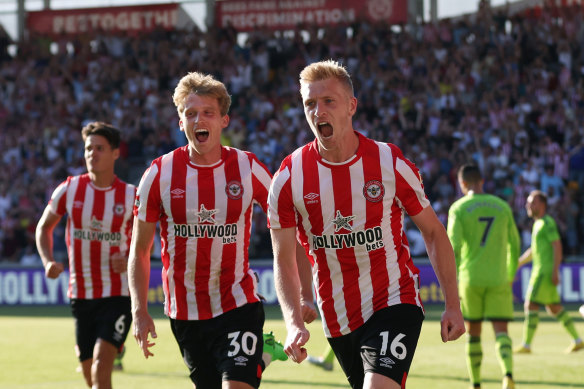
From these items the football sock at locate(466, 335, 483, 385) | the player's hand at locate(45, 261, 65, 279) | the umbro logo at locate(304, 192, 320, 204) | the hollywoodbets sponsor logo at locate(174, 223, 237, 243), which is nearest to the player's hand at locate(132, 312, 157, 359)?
the hollywoodbets sponsor logo at locate(174, 223, 237, 243)

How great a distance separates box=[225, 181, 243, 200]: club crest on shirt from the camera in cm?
561

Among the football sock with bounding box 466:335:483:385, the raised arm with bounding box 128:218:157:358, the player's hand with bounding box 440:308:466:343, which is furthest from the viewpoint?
the football sock with bounding box 466:335:483:385

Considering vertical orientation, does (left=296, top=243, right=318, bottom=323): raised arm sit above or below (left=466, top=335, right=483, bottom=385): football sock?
above

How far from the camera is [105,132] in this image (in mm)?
7719

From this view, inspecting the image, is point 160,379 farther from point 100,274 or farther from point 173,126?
point 173,126

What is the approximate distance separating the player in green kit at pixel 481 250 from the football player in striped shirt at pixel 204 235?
343cm

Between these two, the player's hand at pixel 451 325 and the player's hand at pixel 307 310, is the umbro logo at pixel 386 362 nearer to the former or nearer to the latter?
the player's hand at pixel 451 325

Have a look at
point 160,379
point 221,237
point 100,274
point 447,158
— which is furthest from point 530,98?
point 221,237

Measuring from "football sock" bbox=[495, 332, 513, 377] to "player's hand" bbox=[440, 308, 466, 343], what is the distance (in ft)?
13.7

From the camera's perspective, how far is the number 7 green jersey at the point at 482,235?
28.3 feet

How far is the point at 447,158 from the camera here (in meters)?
20.8

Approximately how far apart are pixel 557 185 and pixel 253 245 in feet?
21.5

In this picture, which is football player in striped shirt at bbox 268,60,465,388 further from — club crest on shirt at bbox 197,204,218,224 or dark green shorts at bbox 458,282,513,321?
dark green shorts at bbox 458,282,513,321

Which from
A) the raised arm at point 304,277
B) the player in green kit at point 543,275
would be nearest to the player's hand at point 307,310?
the raised arm at point 304,277
